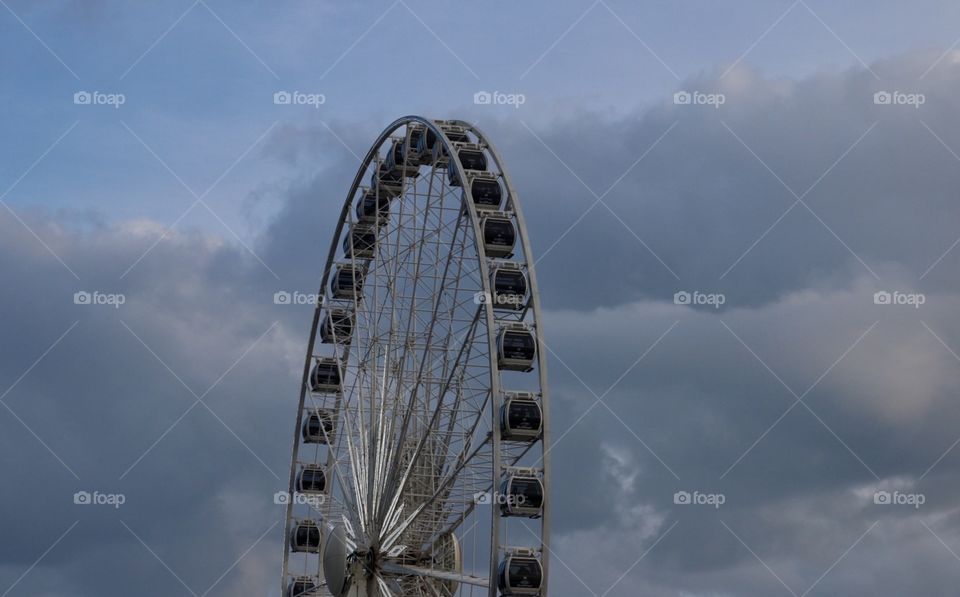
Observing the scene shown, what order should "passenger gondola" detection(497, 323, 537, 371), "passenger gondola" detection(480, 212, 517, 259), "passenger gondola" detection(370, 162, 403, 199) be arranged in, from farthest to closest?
"passenger gondola" detection(370, 162, 403, 199), "passenger gondola" detection(480, 212, 517, 259), "passenger gondola" detection(497, 323, 537, 371)

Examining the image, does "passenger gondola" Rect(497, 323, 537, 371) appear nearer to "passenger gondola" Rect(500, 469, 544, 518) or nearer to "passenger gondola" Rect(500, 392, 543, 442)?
"passenger gondola" Rect(500, 392, 543, 442)

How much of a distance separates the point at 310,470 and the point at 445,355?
49.5 feet

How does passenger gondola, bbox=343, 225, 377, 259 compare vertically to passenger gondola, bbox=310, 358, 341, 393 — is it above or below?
above

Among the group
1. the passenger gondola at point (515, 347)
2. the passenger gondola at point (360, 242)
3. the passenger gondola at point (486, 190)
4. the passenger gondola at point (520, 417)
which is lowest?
the passenger gondola at point (520, 417)

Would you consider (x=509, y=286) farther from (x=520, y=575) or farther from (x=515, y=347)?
(x=520, y=575)

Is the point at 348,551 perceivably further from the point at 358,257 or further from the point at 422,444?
the point at 358,257

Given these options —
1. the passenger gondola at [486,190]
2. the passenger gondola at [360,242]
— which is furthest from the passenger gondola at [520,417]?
the passenger gondola at [360,242]

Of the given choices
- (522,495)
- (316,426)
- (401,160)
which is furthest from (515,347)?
(316,426)

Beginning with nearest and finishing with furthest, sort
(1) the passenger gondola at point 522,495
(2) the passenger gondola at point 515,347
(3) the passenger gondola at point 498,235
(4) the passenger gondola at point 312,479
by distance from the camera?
(1) the passenger gondola at point 522,495 < (2) the passenger gondola at point 515,347 < (3) the passenger gondola at point 498,235 < (4) the passenger gondola at point 312,479

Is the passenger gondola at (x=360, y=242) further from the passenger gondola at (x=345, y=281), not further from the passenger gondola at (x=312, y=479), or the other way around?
the passenger gondola at (x=312, y=479)

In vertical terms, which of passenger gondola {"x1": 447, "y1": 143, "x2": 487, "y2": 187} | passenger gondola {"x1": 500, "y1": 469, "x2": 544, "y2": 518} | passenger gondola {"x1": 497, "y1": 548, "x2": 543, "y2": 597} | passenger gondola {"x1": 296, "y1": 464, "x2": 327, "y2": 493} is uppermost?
passenger gondola {"x1": 447, "y1": 143, "x2": 487, "y2": 187}

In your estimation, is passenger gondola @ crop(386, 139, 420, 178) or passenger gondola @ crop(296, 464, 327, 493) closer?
passenger gondola @ crop(386, 139, 420, 178)

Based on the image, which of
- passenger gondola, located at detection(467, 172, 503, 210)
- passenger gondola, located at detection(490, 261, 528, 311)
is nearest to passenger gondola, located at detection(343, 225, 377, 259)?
passenger gondola, located at detection(467, 172, 503, 210)

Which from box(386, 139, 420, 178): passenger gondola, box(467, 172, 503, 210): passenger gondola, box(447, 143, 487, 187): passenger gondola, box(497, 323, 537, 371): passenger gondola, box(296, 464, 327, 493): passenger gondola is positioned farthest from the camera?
box(296, 464, 327, 493): passenger gondola
